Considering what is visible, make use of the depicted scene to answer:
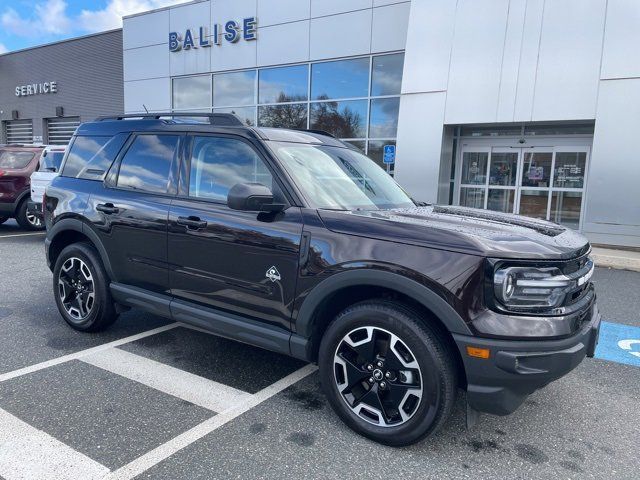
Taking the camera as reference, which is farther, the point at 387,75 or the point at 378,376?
the point at 387,75

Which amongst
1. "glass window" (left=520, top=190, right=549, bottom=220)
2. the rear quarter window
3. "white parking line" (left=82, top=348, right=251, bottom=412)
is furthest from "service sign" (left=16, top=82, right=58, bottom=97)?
"white parking line" (left=82, top=348, right=251, bottom=412)

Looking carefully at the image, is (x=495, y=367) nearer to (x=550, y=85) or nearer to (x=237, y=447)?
(x=237, y=447)

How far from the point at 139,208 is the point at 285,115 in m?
12.7

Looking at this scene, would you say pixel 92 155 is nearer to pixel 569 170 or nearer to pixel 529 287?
pixel 529 287

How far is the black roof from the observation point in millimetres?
3492

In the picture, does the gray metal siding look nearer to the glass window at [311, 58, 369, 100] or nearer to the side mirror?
the glass window at [311, 58, 369, 100]

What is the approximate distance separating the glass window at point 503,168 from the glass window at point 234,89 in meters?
8.37

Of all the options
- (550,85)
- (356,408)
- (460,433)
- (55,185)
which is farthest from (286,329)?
(550,85)

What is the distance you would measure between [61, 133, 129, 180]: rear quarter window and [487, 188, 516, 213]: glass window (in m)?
11.0

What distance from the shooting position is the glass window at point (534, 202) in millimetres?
12555

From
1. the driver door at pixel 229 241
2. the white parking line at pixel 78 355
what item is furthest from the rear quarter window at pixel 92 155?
Result: the white parking line at pixel 78 355

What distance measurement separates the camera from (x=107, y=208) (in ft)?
13.4

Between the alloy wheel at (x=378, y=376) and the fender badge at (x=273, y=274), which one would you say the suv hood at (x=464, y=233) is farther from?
the alloy wheel at (x=378, y=376)

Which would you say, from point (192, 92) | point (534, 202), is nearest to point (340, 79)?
point (192, 92)
